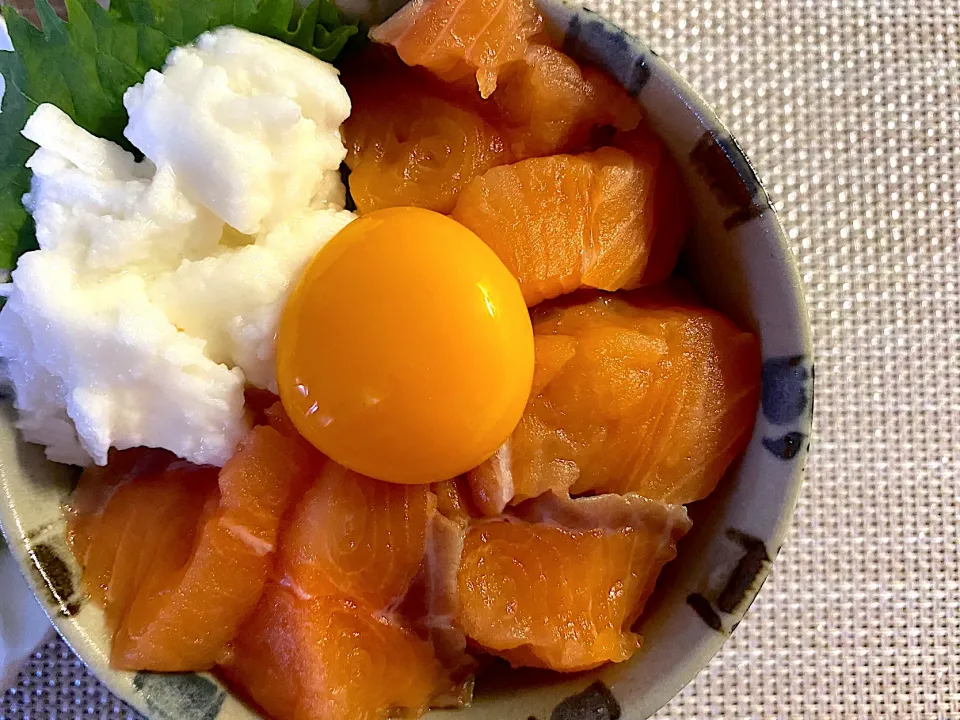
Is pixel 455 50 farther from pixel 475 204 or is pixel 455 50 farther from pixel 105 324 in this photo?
pixel 105 324

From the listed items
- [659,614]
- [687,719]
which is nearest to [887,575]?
[687,719]

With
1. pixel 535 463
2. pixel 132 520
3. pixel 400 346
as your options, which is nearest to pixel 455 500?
pixel 535 463

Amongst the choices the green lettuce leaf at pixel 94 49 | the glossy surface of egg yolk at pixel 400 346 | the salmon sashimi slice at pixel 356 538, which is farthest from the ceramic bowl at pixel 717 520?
the glossy surface of egg yolk at pixel 400 346

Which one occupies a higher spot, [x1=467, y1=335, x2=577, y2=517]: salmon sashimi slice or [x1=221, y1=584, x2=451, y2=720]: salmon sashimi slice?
[x1=467, y1=335, x2=577, y2=517]: salmon sashimi slice

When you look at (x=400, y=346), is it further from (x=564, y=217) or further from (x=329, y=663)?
(x=329, y=663)

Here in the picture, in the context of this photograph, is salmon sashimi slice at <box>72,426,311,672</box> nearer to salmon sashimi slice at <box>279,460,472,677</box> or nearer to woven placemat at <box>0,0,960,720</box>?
salmon sashimi slice at <box>279,460,472,677</box>

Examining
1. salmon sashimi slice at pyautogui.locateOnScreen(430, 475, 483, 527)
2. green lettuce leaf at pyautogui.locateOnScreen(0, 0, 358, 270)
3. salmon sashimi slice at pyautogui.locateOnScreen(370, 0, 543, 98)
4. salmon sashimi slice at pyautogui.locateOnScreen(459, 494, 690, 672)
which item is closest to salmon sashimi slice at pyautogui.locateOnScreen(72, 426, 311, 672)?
salmon sashimi slice at pyautogui.locateOnScreen(430, 475, 483, 527)

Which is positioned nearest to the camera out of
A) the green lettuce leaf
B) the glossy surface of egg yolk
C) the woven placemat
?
the glossy surface of egg yolk
